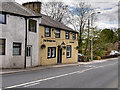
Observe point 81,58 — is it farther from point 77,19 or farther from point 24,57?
point 24,57

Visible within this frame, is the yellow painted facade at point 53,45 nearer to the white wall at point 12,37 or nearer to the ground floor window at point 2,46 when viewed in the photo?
the white wall at point 12,37

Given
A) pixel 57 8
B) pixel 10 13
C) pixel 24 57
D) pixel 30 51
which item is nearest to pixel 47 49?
pixel 30 51

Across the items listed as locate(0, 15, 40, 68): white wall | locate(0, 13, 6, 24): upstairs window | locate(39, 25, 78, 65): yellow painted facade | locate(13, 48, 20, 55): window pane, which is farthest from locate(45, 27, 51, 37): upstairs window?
locate(0, 13, 6, 24): upstairs window

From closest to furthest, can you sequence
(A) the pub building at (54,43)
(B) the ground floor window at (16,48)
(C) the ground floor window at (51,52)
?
(B) the ground floor window at (16,48), (A) the pub building at (54,43), (C) the ground floor window at (51,52)

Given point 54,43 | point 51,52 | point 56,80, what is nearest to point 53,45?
point 54,43

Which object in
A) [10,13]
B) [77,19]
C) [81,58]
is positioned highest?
[77,19]

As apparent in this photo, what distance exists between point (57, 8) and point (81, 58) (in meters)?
15.2

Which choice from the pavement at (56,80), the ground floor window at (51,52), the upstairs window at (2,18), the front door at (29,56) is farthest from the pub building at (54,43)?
the pavement at (56,80)

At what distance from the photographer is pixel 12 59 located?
1695cm

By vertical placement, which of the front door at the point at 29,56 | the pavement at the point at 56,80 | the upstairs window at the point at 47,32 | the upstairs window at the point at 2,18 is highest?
the upstairs window at the point at 2,18

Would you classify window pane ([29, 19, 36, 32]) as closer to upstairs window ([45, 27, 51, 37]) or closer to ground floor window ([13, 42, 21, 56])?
upstairs window ([45, 27, 51, 37])

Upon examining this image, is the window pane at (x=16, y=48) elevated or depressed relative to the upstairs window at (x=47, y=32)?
depressed

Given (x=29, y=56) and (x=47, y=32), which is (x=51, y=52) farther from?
(x=29, y=56)

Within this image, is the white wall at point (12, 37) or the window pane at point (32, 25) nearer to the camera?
the white wall at point (12, 37)
